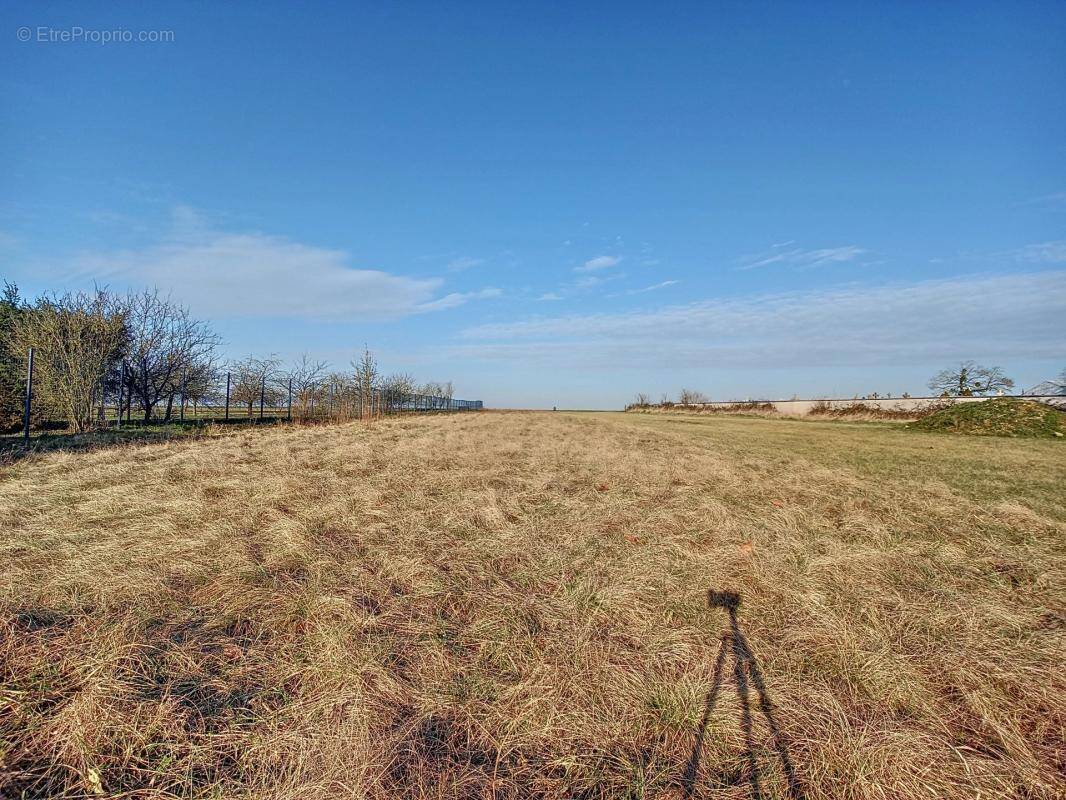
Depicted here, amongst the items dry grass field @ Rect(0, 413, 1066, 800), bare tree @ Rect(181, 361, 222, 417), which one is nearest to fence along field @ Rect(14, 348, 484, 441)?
bare tree @ Rect(181, 361, 222, 417)

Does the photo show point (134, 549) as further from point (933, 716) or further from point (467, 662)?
point (933, 716)

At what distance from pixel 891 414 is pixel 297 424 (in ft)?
114

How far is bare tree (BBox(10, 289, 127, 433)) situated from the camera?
36.7ft

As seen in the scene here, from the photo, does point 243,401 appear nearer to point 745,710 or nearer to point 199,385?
point 199,385

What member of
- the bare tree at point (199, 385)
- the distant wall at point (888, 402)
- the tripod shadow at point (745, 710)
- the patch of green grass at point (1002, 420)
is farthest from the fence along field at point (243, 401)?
the distant wall at point (888, 402)

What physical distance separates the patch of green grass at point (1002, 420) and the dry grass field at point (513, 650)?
18.8 meters

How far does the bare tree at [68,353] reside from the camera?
11.2m

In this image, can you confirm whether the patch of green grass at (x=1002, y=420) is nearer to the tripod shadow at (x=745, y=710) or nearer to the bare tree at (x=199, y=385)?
the tripod shadow at (x=745, y=710)

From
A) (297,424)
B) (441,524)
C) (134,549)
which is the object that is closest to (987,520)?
(441,524)

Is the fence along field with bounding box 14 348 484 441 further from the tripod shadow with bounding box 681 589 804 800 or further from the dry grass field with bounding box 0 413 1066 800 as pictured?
the tripod shadow with bounding box 681 589 804 800

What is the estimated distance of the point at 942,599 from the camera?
3064mm

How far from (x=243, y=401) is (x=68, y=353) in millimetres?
6448

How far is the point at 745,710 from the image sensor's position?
1.96 meters

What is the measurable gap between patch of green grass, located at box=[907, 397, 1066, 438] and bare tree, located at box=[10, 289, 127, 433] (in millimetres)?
29442
